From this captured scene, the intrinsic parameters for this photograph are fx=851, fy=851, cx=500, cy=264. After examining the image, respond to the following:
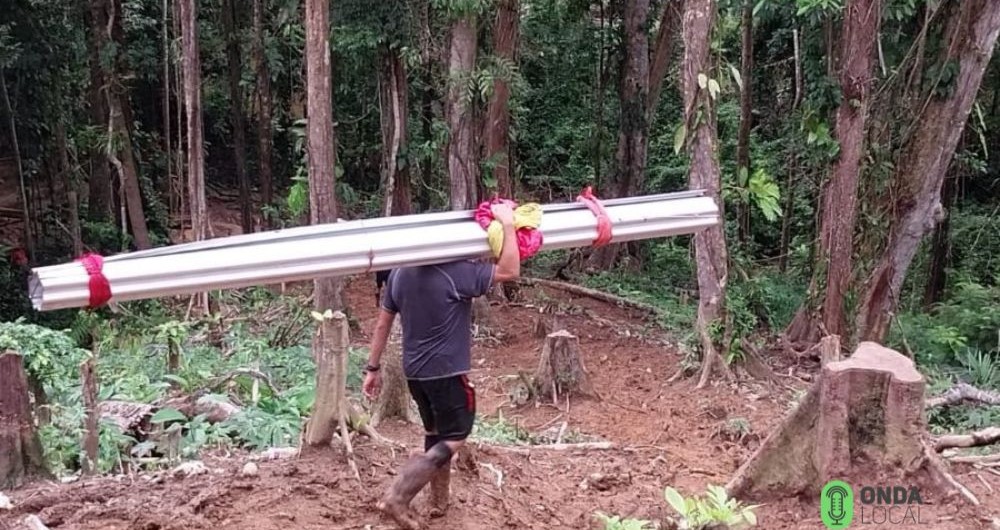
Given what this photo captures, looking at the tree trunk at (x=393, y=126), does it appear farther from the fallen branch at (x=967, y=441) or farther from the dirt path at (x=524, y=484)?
the fallen branch at (x=967, y=441)

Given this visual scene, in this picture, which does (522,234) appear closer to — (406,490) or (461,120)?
(406,490)

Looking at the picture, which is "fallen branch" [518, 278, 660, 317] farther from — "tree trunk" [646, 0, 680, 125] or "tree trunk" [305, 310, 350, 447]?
"tree trunk" [305, 310, 350, 447]

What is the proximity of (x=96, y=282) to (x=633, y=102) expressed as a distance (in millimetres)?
13088

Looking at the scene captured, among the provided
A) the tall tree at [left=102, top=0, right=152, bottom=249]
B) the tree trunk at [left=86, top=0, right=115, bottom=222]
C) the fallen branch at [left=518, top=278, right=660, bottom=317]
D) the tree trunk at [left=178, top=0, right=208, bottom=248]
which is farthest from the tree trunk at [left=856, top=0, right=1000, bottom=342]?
the tree trunk at [left=86, top=0, right=115, bottom=222]

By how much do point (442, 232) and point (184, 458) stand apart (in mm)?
2650

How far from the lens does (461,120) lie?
35.7 feet

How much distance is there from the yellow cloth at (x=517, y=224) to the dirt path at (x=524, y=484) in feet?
4.70

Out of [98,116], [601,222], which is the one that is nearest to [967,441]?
[601,222]

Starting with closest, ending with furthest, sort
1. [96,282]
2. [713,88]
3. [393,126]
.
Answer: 1. [96,282]
2. [713,88]
3. [393,126]

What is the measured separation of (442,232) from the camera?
3.54 m

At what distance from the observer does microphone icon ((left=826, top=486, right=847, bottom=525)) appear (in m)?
3.78

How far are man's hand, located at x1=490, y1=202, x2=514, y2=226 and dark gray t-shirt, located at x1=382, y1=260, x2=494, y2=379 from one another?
27 cm

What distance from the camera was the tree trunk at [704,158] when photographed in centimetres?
796

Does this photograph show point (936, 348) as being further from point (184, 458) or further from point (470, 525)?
point (184, 458)
